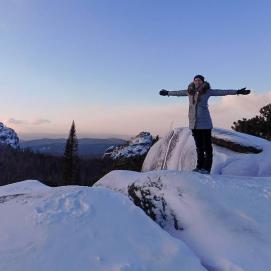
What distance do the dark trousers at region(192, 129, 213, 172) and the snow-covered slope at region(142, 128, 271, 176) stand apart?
2.25m

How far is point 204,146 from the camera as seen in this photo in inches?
398

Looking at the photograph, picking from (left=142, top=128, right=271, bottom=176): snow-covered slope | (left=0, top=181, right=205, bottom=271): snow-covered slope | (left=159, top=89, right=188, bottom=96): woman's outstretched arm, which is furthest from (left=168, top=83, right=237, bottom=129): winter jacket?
(left=0, top=181, right=205, bottom=271): snow-covered slope

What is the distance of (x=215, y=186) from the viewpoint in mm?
7898

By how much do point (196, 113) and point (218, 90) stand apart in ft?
2.26

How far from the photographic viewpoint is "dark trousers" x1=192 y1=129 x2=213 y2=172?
10023 mm

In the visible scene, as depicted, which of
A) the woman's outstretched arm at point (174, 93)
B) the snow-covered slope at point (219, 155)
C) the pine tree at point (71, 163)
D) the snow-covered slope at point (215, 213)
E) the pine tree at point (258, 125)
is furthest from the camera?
the pine tree at point (71, 163)

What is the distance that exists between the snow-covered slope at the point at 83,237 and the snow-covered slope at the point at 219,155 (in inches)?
241

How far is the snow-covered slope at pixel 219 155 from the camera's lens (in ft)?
40.3

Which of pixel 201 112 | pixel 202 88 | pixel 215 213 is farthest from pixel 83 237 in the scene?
pixel 202 88

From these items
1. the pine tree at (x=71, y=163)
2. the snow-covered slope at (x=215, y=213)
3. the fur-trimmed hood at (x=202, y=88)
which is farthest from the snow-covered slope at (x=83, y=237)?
the pine tree at (x=71, y=163)

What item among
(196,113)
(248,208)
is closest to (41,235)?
(248,208)

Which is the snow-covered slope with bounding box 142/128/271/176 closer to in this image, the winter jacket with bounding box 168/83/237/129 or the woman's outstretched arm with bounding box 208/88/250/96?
the winter jacket with bounding box 168/83/237/129

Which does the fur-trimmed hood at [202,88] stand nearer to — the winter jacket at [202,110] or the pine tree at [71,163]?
the winter jacket at [202,110]

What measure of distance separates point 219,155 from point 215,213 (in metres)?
6.05
